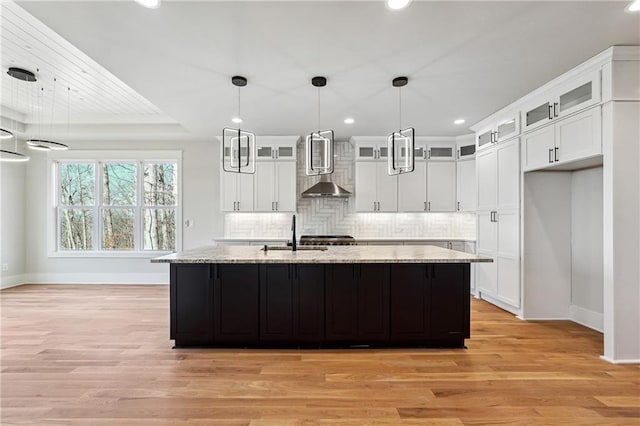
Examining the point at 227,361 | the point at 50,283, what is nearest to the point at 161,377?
the point at 227,361

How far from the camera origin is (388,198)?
19.4ft

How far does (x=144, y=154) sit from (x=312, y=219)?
3505mm

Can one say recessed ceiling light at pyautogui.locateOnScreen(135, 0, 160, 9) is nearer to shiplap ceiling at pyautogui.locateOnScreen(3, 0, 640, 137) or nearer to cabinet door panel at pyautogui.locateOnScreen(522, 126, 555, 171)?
shiplap ceiling at pyautogui.locateOnScreen(3, 0, 640, 137)

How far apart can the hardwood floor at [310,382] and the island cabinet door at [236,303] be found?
0.17 meters

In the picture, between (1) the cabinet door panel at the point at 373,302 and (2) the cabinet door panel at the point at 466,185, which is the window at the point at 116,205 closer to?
(1) the cabinet door panel at the point at 373,302

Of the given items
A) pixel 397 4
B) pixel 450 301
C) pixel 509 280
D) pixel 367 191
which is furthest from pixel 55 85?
pixel 509 280

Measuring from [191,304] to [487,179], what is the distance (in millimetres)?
4394

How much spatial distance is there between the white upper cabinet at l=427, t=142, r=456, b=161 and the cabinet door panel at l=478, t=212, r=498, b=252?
4.53ft

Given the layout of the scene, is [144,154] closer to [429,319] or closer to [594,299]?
[429,319]

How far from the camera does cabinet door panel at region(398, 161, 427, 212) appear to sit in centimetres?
592

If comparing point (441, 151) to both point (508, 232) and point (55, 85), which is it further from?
point (55, 85)

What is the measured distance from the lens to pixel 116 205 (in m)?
6.29

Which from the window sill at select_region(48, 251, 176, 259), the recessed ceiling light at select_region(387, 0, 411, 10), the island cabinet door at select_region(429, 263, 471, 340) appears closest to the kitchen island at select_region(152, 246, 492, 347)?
the island cabinet door at select_region(429, 263, 471, 340)

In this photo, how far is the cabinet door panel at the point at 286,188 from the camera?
5.92 meters
